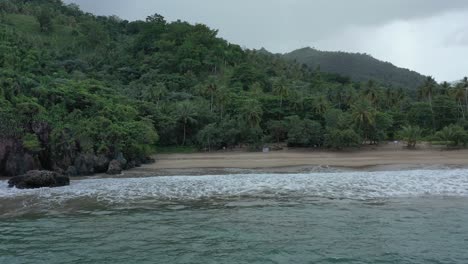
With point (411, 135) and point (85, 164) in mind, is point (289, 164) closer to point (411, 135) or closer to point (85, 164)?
point (85, 164)

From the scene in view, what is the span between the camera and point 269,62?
173000mm

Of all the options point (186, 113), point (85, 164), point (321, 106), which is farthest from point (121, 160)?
point (321, 106)

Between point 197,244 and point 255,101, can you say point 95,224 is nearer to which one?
point 197,244

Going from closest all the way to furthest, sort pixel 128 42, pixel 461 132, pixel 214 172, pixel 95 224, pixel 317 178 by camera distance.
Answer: pixel 95 224
pixel 317 178
pixel 214 172
pixel 461 132
pixel 128 42

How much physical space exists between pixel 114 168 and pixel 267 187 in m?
25.1

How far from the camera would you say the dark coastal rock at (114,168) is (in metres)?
54.7

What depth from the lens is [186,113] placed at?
90688 millimetres

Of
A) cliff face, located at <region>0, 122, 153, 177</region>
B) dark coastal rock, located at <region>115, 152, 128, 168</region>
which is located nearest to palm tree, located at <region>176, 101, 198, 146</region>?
dark coastal rock, located at <region>115, 152, 128, 168</region>

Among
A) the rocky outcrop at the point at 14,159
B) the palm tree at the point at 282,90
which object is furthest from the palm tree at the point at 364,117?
the rocky outcrop at the point at 14,159

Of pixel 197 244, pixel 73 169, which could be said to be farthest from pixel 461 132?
pixel 197 244

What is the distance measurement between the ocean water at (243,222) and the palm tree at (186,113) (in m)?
50.2

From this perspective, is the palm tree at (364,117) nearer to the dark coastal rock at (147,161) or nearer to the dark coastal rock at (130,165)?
the dark coastal rock at (147,161)

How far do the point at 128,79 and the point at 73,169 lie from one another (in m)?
81.2

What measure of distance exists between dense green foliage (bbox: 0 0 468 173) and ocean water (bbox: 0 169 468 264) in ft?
76.8
